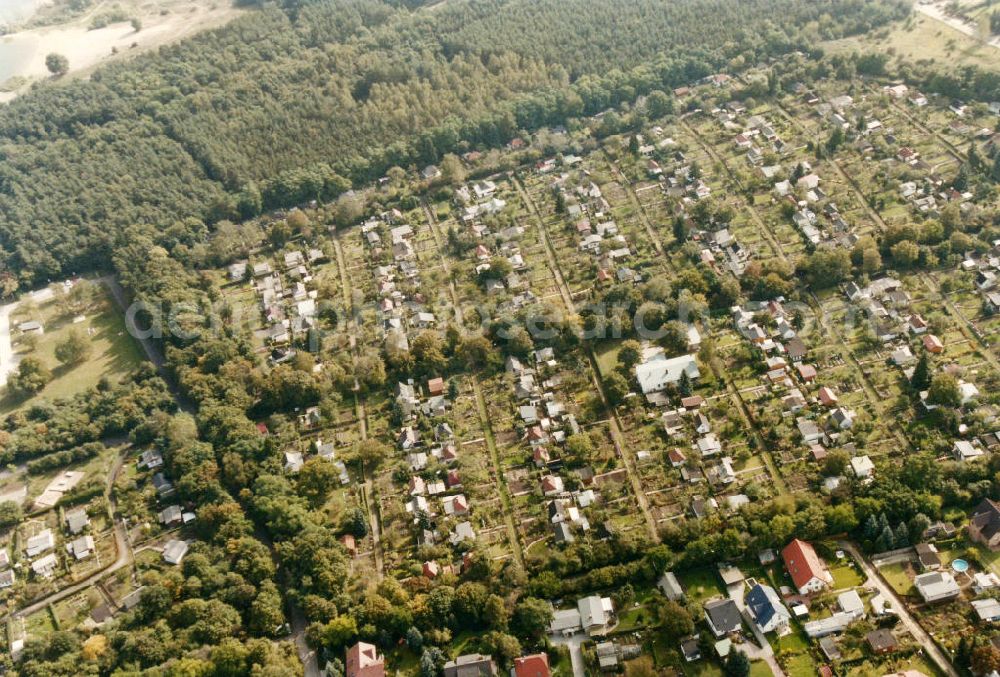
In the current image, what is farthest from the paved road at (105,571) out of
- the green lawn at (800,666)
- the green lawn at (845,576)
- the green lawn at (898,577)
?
the green lawn at (898,577)

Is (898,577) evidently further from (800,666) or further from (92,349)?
(92,349)

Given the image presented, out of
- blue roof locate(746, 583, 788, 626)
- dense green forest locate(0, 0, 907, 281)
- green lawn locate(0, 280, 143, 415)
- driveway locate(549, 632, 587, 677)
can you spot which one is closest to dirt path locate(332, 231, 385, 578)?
dense green forest locate(0, 0, 907, 281)

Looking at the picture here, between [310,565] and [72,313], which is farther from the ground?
[72,313]

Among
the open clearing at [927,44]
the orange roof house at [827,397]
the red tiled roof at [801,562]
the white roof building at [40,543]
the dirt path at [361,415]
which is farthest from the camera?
the open clearing at [927,44]

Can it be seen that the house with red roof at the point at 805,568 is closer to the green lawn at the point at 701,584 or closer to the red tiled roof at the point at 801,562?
the red tiled roof at the point at 801,562

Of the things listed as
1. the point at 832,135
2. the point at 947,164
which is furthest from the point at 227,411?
the point at 947,164

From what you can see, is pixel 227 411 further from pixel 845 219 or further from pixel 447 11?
pixel 447 11
